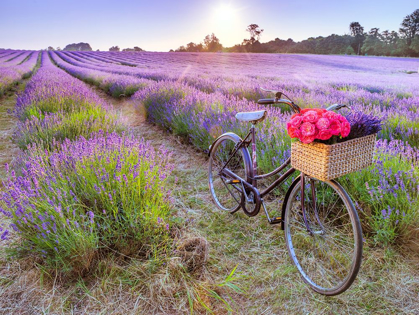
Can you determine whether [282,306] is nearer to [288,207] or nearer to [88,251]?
[288,207]

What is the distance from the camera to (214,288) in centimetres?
175

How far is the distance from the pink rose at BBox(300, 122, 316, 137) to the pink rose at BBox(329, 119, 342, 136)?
0.08 metres

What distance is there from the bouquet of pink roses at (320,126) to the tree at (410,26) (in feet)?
90.1

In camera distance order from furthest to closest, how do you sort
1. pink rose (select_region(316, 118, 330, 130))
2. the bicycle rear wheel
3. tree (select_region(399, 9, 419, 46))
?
tree (select_region(399, 9, 419, 46)) < the bicycle rear wheel < pink rose (select_region(316, 118, 330, 130))

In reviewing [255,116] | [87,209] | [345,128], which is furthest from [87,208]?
[345,128]

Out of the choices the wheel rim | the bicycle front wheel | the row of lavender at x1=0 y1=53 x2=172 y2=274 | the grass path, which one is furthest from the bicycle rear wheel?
the grass path

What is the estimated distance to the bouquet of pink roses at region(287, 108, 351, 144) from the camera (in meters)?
1.34

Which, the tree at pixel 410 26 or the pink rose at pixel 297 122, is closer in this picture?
the pink rose at pixel 297 122

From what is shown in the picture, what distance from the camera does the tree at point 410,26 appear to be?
21772 mm

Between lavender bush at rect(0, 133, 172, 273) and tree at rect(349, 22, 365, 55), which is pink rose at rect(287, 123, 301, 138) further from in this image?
tree at rect(349, 22, 365, 55)

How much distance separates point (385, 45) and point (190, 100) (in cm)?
2819

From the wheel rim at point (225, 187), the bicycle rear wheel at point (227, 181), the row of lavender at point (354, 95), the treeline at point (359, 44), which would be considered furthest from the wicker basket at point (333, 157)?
the treeline at point (359, 44)

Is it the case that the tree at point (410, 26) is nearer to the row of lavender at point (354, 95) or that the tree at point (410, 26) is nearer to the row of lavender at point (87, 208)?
the row of lavender at point (354, 95)

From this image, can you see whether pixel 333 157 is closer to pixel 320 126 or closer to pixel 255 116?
pixel 320 126
